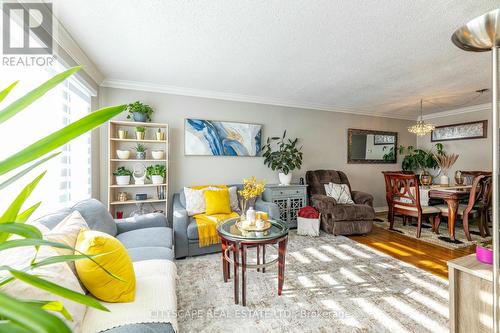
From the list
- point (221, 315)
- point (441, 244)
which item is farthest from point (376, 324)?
point (441, 244)

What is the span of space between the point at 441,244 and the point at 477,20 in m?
3.40

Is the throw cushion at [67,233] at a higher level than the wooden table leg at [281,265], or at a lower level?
higher

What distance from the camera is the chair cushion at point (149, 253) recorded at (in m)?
1.70

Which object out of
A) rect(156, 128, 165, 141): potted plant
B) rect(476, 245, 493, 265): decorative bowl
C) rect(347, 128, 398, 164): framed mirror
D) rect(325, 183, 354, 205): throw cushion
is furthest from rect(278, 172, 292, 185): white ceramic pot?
rect(476, 245, 493, 265): decorative bowl

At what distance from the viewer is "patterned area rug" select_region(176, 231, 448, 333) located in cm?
160

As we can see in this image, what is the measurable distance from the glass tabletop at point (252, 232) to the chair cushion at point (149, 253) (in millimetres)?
481

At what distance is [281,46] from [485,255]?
2.22m

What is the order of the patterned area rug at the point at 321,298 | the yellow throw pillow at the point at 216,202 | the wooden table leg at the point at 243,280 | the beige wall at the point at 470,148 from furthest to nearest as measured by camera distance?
the beige wall at the point at 470,148 < the yellow throw pillow at the point at 216,202 < the wooden table leg at the point at 243,280 < the patterned area rug at the point at 321,298

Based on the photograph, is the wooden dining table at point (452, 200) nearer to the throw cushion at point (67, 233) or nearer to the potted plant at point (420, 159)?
the potted plant at point (420, 159)

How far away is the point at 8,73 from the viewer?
1.57 m

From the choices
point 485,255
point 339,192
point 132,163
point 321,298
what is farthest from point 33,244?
point 339,192

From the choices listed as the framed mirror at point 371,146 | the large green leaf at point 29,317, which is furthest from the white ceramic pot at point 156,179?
the framed mirror at point 371,146

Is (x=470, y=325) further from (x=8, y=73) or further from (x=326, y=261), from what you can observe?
(x=8, y=73)

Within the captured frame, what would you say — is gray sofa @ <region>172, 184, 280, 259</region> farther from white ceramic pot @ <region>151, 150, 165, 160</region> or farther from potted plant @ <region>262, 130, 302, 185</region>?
potted plant @ <region>262, 130, 302, 185</region>
